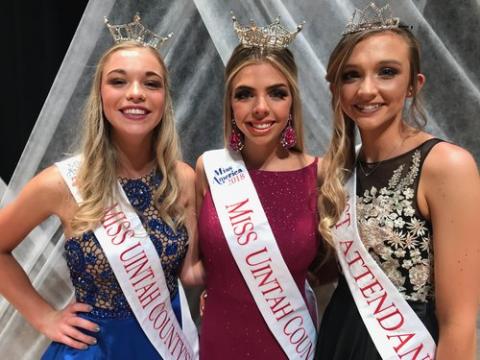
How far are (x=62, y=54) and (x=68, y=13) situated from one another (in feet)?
0.46

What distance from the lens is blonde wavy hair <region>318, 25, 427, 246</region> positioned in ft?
3.80

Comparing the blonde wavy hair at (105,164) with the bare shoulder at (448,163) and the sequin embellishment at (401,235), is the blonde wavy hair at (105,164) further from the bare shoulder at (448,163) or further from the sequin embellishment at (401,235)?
the bare shoulder at (448,163)

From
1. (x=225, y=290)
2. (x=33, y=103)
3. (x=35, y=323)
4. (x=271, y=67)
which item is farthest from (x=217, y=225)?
(x=33, y=103)

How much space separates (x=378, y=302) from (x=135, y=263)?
602mm

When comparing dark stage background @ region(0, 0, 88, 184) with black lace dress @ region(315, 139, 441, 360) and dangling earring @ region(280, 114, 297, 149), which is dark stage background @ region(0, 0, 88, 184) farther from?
black lace dress @ region(315, 139, 441, 360)

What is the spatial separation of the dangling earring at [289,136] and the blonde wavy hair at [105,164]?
29 cm

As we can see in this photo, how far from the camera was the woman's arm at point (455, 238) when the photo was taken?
100 centimetres

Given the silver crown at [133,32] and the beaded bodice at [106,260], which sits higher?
the silver crown at [133,32]

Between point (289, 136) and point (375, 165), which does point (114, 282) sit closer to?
point (289, 136)

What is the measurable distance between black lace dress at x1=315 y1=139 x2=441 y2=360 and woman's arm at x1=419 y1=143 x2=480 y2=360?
0.03 metres

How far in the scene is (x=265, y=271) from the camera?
1.33 meters

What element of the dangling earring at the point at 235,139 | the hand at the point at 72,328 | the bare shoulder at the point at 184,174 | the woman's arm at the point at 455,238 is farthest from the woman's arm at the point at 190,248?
the woman's arm at the point at 455,238

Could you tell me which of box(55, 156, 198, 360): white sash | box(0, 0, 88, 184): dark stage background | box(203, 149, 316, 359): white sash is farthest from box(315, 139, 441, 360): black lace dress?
box(0, 0, 88, 184): dark stage background

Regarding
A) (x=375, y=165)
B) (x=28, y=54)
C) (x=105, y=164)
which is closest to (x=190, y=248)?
(x=105, y=164)
